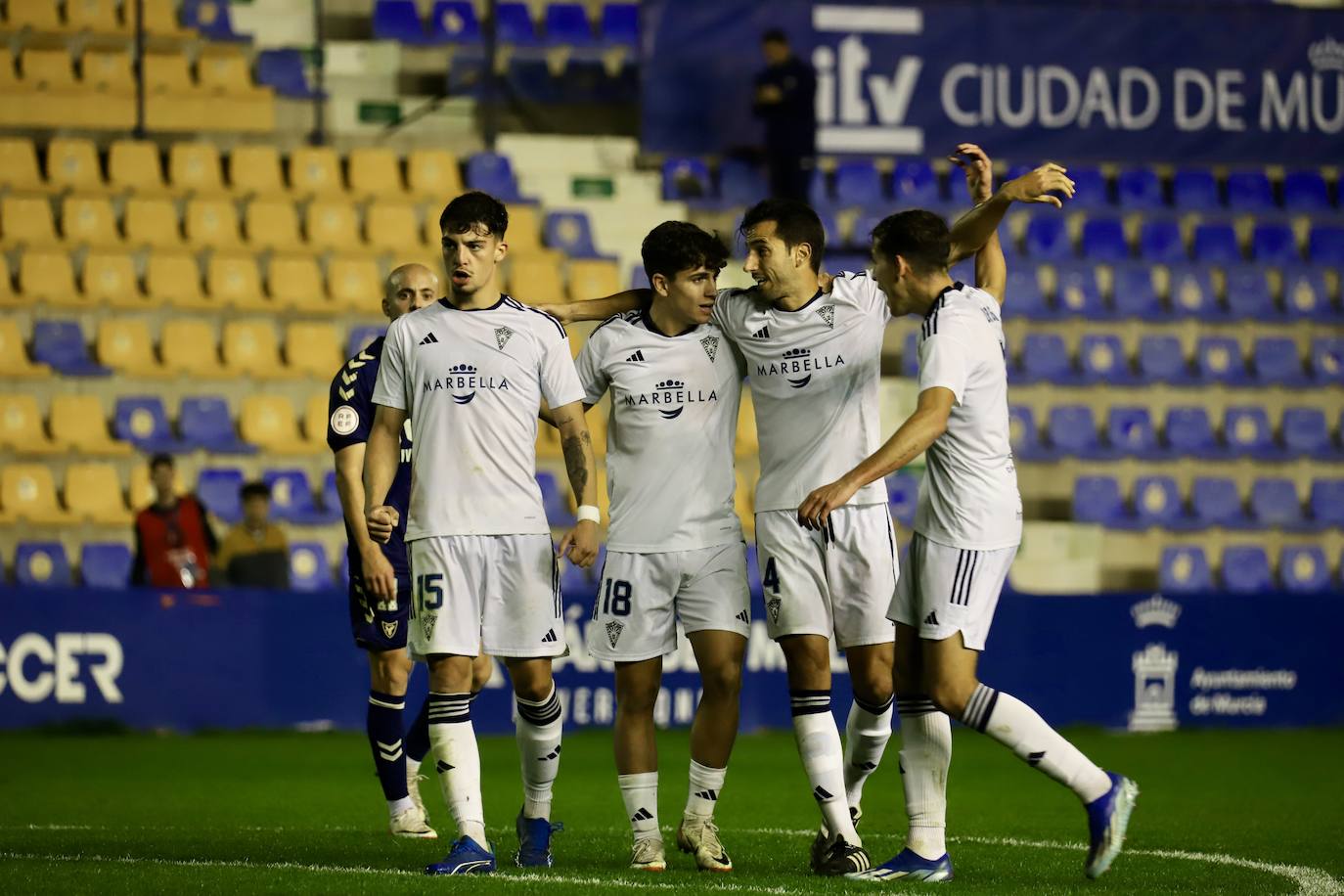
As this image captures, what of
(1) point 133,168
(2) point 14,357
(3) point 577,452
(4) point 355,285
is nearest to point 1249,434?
(4) point 355,285

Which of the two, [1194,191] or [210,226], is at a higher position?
[1194,191]

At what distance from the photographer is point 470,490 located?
6.79m

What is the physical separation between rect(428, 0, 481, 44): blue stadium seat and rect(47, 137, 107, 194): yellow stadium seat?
387 cm

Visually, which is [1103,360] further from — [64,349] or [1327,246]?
[64,349]

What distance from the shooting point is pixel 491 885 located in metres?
6.20

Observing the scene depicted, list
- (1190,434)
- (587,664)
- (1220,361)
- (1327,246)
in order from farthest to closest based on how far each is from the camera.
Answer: (1327,246) < (1220,361) < (1190,434) < (587,664)

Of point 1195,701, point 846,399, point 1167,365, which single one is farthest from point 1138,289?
point 846,399

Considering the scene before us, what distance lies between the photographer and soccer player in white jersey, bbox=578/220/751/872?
277 inches

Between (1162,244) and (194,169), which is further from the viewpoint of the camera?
(1162,244)

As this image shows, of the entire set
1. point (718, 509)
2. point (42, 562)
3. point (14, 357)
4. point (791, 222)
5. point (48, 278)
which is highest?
point (48, 278)

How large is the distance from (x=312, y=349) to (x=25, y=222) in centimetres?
297

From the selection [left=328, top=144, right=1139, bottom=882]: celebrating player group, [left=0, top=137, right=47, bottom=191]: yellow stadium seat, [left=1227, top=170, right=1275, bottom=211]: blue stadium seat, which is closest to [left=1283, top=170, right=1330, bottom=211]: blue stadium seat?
[left=1227, top=170, right=1275, bottom=211]: blue stadium seat

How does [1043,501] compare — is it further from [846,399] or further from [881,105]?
[846,399]

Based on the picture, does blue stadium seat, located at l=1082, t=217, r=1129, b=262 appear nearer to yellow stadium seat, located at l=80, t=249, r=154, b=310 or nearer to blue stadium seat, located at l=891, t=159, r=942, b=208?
blue stadium seat, located at l=891, t=159, r=942, b=208
